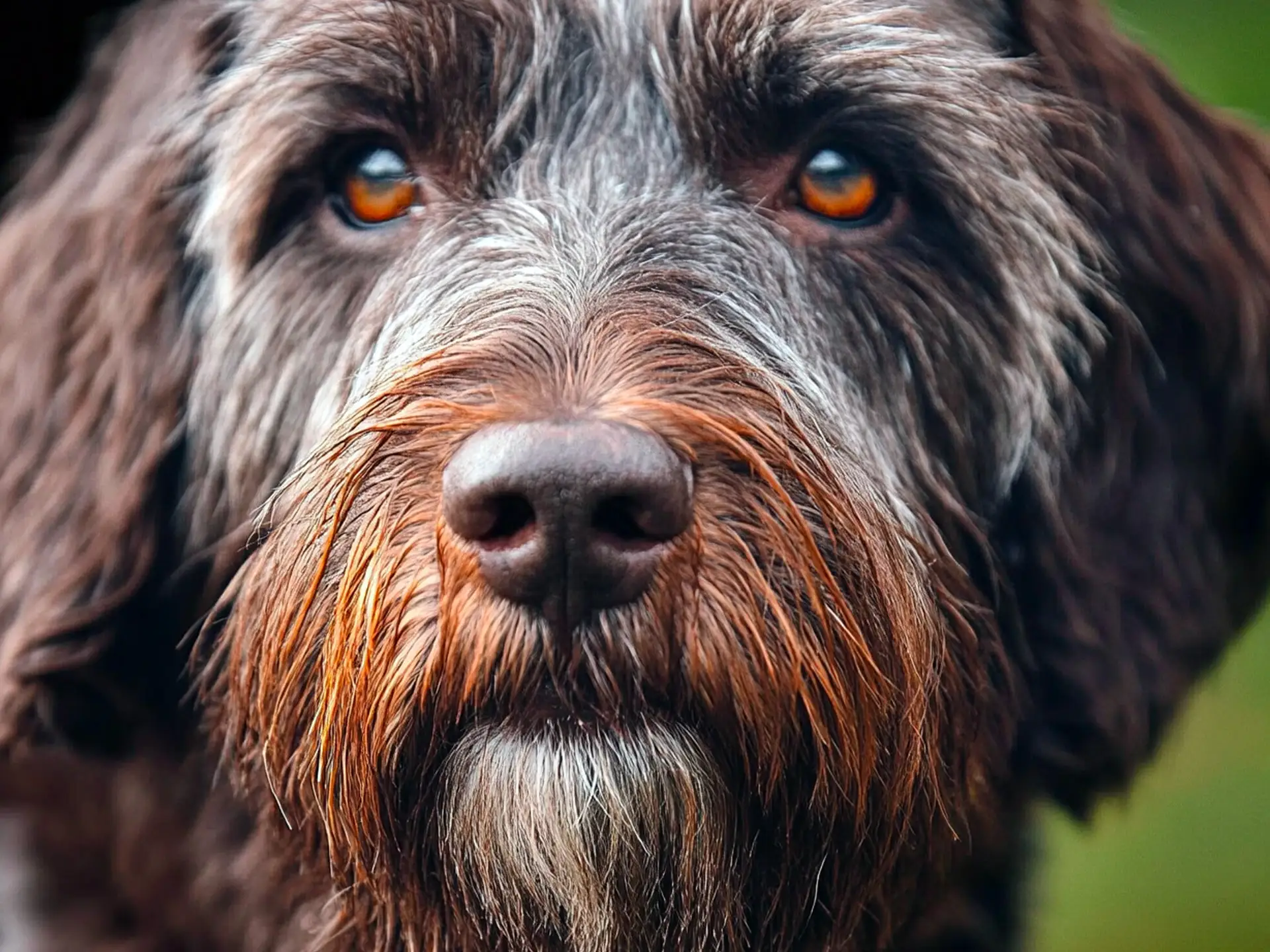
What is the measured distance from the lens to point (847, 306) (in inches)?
101

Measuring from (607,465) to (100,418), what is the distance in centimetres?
124

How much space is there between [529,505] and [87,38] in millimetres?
2002

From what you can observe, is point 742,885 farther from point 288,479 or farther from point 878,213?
point 878,213

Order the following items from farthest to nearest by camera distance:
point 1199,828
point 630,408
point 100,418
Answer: point 1199,828
point 100,418
point 630,408

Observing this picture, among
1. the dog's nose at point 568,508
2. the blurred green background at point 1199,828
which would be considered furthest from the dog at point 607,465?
the blurred green background at point 1199,828

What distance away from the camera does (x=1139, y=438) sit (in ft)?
9.12

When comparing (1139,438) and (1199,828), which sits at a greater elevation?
(1139,438)

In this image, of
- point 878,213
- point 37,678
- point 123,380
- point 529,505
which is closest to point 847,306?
point 878,213

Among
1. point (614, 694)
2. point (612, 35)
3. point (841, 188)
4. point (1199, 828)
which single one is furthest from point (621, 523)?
point (1199, 828)

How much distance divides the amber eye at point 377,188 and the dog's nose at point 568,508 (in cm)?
77

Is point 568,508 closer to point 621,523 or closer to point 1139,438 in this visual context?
point 621,523

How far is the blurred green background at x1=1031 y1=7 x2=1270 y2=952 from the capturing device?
3.92 metres

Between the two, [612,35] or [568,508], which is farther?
[612,35]

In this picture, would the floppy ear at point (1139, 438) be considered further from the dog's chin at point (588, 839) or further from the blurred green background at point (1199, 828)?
the dog's chin at point (588, 839)
